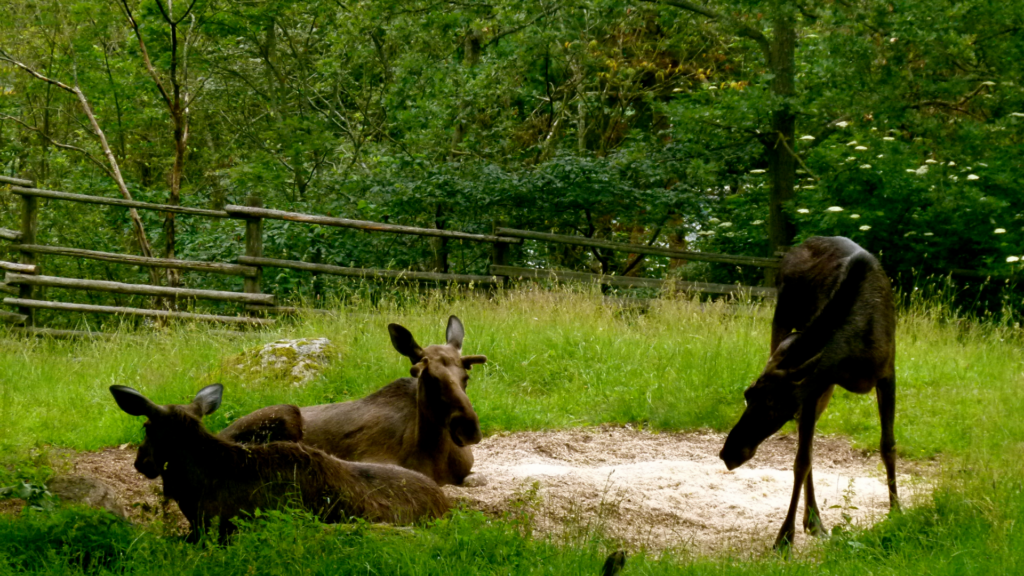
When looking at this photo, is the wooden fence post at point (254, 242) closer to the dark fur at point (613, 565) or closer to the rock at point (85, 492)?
the rock at point (85, 492)

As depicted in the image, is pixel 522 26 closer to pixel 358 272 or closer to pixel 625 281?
pixel 625 281

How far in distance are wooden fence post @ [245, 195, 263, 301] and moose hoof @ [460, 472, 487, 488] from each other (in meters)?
7.23

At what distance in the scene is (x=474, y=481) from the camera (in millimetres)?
5691

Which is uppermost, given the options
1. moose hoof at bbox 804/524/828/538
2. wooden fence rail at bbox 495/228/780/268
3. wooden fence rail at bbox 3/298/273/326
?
wooden fence rail at bbox 495/228/780/268

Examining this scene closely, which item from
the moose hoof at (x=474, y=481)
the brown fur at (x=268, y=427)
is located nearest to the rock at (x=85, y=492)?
the brown fur at (x=268, y=427)

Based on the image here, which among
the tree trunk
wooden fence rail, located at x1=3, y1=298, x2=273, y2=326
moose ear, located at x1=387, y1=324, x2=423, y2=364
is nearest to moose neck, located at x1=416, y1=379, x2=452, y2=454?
moose ear, located at x1=387, y1=324, x2=423, y2=364

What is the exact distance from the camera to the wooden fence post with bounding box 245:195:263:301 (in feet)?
40.5

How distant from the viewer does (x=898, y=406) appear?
25.7 ft

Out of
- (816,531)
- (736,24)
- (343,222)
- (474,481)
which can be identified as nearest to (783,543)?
(816,531)

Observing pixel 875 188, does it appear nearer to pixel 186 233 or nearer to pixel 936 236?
pixel 936 236

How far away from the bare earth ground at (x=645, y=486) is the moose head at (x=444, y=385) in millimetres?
421

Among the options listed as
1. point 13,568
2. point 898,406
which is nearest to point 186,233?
point 898,406

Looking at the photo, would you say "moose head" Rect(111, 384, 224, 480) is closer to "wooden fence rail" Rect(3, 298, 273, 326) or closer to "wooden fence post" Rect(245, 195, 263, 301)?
"wooden fence rail" Rect(3, 298, 273, 326)

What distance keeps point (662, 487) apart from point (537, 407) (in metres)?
2.33
